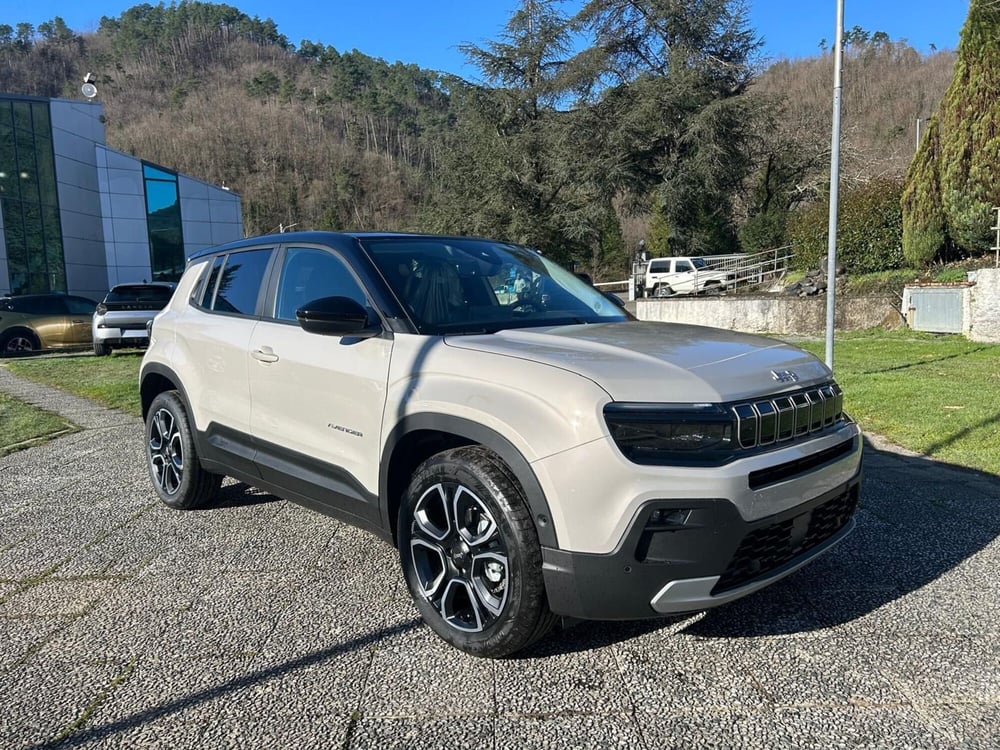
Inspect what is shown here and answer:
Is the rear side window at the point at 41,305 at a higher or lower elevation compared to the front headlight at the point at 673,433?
higher

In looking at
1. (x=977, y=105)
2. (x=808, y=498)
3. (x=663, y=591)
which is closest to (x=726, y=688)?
(x=663, y=591)

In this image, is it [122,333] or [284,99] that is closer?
[122,333]

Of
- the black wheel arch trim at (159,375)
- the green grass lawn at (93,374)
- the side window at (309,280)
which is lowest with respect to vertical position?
the green grass lawn at (93,374)

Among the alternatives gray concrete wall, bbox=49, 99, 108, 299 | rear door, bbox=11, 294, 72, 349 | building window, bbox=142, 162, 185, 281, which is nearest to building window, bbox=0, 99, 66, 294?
gray concrete wall, bbox=49, 99, 108, 299

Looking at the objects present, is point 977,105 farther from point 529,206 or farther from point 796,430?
point 529,206

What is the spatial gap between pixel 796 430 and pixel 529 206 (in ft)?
110

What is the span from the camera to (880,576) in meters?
3.44

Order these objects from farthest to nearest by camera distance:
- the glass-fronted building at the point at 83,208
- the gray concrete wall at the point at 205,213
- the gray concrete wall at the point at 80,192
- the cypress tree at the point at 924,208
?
the gray concrete wall at the point at 205,213, the gray concrete wall at the point at 80,192, the glass-fronted building at the point at 83,208, the cypress tree at the point at 924,208

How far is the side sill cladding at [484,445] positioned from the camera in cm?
247

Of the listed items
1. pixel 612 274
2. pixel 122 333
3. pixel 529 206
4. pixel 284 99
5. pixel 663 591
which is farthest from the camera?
pixel 284 99

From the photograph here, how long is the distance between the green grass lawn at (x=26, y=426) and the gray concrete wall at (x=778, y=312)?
10816mm

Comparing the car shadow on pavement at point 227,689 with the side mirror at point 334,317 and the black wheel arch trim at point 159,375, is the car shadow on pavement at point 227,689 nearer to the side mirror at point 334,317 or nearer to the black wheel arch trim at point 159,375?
the side mirror at point 334,317

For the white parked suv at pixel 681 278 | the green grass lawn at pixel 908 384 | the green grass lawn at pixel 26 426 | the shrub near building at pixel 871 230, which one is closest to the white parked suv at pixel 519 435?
the green grass lawn at pixel 908 384

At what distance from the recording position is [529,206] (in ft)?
115
